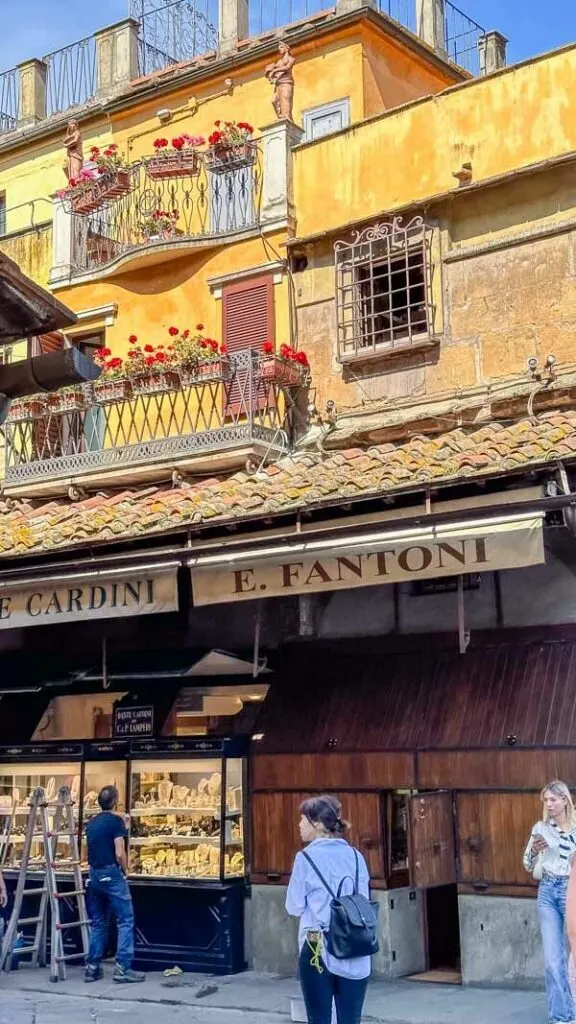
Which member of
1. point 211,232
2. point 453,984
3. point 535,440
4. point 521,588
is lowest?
point 453,984

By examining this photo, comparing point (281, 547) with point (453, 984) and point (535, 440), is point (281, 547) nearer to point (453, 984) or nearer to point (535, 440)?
point (535, 440)

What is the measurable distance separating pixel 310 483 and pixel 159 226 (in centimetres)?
746

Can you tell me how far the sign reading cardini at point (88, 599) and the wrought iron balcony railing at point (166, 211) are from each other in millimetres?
6788

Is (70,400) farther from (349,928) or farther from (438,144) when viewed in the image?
(349,928)

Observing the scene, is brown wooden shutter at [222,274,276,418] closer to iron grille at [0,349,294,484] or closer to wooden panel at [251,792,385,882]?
iron grille at [0,349,294,484]

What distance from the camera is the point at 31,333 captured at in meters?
9.67

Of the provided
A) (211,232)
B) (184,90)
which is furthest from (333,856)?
(184,90)

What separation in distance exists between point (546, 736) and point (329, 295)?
25.0 ft

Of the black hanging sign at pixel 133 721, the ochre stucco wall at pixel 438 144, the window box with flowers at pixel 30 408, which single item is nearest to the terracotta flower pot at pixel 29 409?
the window box with flowers at pixel 30 408

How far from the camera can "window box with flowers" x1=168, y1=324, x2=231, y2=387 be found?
17203 mm

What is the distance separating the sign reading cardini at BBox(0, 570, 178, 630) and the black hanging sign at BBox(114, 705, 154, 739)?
4.94 feet

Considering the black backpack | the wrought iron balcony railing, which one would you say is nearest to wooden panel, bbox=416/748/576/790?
the black backpack

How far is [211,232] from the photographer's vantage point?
18.7 m

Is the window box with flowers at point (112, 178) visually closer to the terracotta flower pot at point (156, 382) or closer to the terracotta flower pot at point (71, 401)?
the terracotta flower pot at point (71, 401)
